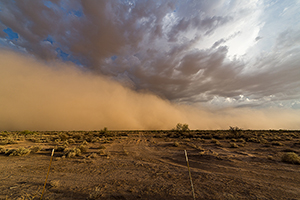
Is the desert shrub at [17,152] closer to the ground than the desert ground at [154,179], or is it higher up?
higher up

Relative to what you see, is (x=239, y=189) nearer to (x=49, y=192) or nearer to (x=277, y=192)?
(x=277, y=192)

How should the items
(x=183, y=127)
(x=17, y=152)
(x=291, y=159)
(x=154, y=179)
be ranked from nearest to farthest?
1. (x=154, y=179)
2. (x=291, y=159)
3. (x=17, y=152)
4. (x=183, y=127)

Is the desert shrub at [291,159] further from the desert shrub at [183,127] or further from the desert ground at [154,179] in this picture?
the desert shrub at [183,127]

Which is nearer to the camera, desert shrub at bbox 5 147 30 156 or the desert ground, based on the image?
the desert ground

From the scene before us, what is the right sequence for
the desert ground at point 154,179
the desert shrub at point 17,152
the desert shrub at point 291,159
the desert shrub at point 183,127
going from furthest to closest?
the desert shrub at point 183,127 → the desert shrub at point 17,152 → the desert shrub at point 291,159 → the desert ground at point 154,179

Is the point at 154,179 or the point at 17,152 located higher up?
the point at 17,152

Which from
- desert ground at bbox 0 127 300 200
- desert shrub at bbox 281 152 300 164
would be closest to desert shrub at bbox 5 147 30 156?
desert ground at bbox 0 127 300 200

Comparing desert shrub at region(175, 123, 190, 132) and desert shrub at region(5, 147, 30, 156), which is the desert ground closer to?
desert shrub at region(5, 147, 30, 156)

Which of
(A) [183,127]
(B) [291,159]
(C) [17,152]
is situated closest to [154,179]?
(B) [291,159]

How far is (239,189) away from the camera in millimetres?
7020

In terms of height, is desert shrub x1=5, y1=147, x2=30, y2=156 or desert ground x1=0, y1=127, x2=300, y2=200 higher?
desert shrub x1=5, y1=147, x2=30, y2=156

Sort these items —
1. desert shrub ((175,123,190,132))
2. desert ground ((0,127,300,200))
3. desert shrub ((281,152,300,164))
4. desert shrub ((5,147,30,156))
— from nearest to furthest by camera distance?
desert ground ((0,127,300,200)) → desert shrub ((281,152,300,164)) → desert shrub ((5,147,30,156)) → desert shrub ((175,123,190,132))

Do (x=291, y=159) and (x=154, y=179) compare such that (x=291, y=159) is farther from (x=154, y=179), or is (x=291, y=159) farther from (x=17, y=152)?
(x=17, y=152)

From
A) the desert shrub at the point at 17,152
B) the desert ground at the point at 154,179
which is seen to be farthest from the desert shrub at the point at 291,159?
the desert shrub at the point at 17,152
